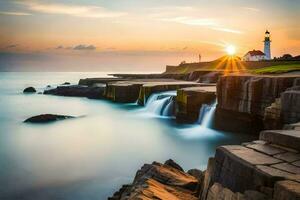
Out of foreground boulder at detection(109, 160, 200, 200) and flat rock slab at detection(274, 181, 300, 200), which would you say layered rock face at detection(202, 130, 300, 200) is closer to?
flat rock slab at detection(274, 181, 300, 200)

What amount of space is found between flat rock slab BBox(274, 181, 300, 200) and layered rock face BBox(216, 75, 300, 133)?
10.6 meters

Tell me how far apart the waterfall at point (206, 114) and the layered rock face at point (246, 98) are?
672mm

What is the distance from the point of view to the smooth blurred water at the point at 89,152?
1023cm

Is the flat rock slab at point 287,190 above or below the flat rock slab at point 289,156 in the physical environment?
below

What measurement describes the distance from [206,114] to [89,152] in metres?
8.14

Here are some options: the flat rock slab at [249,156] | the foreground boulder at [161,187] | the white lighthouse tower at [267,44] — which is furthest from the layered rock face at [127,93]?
the white lighthouse tower at [267,44]

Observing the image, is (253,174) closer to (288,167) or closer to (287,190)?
(288,167)

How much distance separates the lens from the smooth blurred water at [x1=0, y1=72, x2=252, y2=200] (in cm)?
1023

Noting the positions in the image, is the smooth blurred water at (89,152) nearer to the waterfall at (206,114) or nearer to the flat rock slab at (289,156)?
the waterfall at (206,114)

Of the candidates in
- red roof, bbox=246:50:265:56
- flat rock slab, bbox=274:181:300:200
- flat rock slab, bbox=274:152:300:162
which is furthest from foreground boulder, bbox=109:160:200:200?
red roof, bbox=246:50:265:56

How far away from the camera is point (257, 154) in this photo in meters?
4.78

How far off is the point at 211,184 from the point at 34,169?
9085 mm

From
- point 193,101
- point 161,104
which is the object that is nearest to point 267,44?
point 161,104

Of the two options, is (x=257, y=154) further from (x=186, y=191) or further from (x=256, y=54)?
(x=256, y=54)
